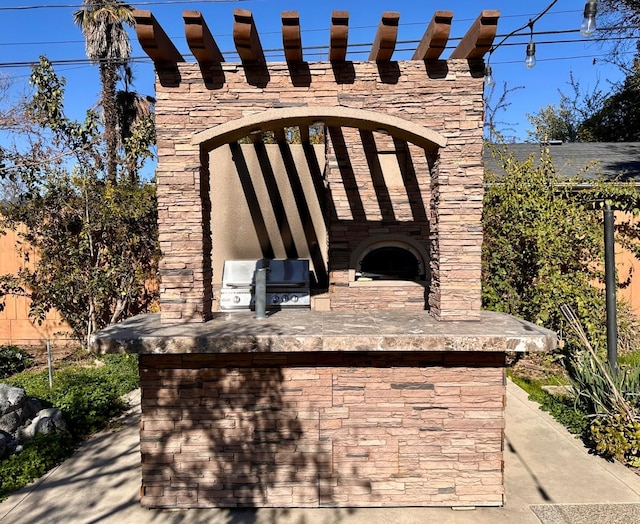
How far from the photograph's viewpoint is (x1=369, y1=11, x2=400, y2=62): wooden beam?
3285mm

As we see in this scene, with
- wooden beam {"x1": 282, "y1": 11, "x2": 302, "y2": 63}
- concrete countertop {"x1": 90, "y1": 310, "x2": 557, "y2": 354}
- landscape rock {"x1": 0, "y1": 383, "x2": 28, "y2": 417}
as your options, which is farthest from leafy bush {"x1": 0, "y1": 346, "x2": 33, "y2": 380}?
wooden beam {"x1": 282, "y1": 11, "x2": 302, "y2": 63}

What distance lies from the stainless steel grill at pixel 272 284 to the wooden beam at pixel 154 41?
2879mm

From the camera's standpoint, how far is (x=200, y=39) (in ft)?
10.9

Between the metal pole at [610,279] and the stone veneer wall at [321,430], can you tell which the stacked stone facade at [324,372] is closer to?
the stone veneer wall at [321,430]

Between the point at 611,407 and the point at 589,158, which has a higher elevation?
the point at 589,158

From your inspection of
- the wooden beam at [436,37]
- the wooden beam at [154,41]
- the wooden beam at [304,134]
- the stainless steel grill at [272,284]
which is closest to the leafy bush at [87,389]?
the stainless steel grill at [272,284]

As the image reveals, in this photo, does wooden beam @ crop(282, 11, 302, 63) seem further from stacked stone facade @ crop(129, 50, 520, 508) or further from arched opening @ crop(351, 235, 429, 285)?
arched opening @ crop(351, 235, 429, 285)

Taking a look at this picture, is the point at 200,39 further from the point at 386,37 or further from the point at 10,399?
the point at 10,399

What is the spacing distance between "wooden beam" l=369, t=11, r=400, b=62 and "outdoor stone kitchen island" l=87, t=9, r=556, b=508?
12mm

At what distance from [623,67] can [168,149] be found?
16832 millimetres

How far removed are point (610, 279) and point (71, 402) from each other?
21.9ft

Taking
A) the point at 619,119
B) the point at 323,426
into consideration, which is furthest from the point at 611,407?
the point at 619,119

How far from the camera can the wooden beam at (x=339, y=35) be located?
128 inches

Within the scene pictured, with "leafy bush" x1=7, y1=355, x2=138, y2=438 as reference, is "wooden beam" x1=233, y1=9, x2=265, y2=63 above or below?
above
